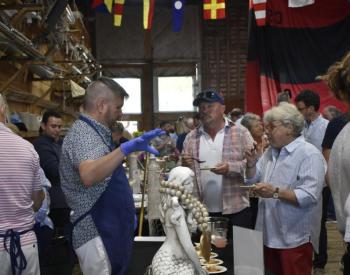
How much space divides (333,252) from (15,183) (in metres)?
3.81

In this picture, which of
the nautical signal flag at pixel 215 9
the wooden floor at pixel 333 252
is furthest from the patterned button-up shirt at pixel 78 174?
the nautical signal flag at pixel 215 9

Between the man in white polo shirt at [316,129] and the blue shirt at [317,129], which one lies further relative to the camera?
the blue shirt at [317,129]

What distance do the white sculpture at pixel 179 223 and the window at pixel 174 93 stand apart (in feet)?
36.9

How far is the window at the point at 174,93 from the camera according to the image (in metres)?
12.7

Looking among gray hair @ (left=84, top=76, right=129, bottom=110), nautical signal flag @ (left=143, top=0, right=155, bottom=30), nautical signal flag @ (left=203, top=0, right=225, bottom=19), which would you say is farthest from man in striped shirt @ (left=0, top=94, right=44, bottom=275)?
nautical signal flag @ (left=203, top=0, right=225, bottom=19)

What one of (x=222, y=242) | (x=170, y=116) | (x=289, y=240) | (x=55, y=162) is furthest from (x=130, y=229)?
(x=170, y=116)

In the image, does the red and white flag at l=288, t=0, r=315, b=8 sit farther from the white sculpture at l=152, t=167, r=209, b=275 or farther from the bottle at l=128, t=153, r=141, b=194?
the white sculpture at l=152, t=167, r=209, b=275

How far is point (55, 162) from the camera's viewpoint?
3.88 metres

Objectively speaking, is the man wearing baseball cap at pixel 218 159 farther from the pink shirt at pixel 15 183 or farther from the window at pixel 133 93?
the window at pixel 133 93

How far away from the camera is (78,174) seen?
1864mm

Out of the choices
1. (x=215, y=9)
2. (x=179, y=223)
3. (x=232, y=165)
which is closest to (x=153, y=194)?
(x=232, y=165)

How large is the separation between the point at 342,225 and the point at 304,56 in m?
6.06

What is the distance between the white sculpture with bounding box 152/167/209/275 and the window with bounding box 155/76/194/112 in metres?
11.2

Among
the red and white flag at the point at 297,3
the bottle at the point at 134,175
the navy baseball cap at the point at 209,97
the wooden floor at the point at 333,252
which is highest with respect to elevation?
the red and white flag at the point at 297,3
